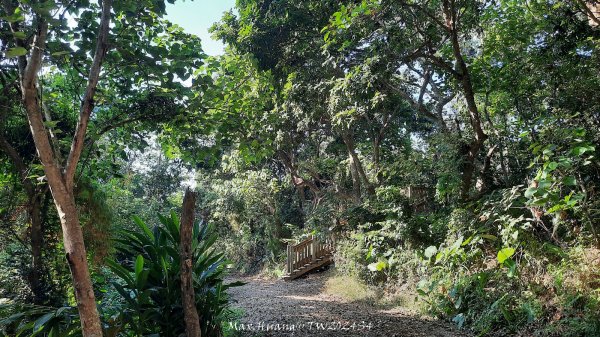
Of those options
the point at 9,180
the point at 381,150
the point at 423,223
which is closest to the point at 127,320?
the point at 9,180

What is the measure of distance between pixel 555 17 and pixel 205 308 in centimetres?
594

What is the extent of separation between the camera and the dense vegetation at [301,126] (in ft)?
8.42

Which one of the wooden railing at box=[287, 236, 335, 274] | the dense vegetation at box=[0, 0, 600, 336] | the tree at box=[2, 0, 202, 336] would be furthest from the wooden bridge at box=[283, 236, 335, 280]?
the tree at box=[2, 0, 202, 336]

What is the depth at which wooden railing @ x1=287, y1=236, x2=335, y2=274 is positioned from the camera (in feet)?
37.1

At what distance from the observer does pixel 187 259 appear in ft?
8.73

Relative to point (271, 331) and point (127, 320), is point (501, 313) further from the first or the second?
point (127, 320)

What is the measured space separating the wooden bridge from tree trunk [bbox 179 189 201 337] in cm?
854

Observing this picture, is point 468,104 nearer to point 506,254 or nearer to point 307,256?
point 506,254

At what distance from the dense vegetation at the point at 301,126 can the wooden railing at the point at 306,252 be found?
5.07ft

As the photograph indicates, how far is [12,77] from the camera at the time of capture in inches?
114

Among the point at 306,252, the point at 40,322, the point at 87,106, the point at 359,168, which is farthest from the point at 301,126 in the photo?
the point at 40,322

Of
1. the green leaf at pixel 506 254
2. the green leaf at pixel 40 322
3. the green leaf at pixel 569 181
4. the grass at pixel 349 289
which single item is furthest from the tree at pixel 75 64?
the grass at pixel 349 289

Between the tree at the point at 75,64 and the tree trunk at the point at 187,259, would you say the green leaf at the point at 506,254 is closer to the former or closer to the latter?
the tree trunk at the point at 187,259

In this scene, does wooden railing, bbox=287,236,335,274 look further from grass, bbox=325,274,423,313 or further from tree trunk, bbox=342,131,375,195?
tree trunk, bbox=342,131,375,195
